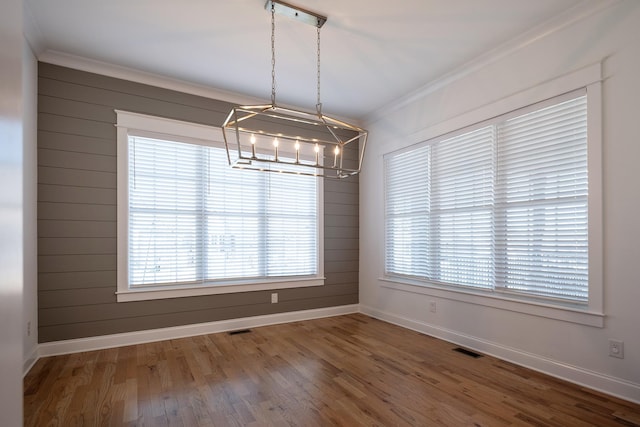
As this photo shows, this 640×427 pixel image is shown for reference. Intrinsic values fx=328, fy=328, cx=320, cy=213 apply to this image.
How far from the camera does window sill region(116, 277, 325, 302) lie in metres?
3.59

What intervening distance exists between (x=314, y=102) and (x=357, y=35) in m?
1.60

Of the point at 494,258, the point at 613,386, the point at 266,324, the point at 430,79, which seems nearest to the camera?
the point at 613,386

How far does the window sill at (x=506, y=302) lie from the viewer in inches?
102

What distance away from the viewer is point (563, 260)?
107 inches

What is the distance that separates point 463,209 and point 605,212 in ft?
4.15

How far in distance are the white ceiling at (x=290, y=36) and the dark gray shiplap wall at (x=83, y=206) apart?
0.34 m

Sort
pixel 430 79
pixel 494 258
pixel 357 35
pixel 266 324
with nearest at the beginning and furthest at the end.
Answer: pixel 357 35 < pixel 494 258 < pixel 430 79 < pixel 266 324

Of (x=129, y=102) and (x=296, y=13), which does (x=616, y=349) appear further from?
(x=129, y=102)

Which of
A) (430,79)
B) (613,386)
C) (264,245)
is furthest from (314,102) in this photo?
(613,386)

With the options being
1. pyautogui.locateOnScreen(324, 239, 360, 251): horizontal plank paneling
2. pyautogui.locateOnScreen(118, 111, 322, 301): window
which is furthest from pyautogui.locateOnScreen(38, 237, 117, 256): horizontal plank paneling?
pyautogui.locateOnScreen(324, 239, 360, 251): horizontal plank paneling

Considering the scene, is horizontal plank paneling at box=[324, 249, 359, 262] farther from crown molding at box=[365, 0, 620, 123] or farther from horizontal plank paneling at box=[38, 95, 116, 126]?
horizontal plank paneling at box=[38, 95, 116, 126]

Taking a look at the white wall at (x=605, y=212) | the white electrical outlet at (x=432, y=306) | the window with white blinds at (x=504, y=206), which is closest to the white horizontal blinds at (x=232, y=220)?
the window with white blinds at (x=504, y=206)

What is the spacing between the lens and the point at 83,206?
133 inches

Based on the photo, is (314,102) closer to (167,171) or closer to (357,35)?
(357,35)
